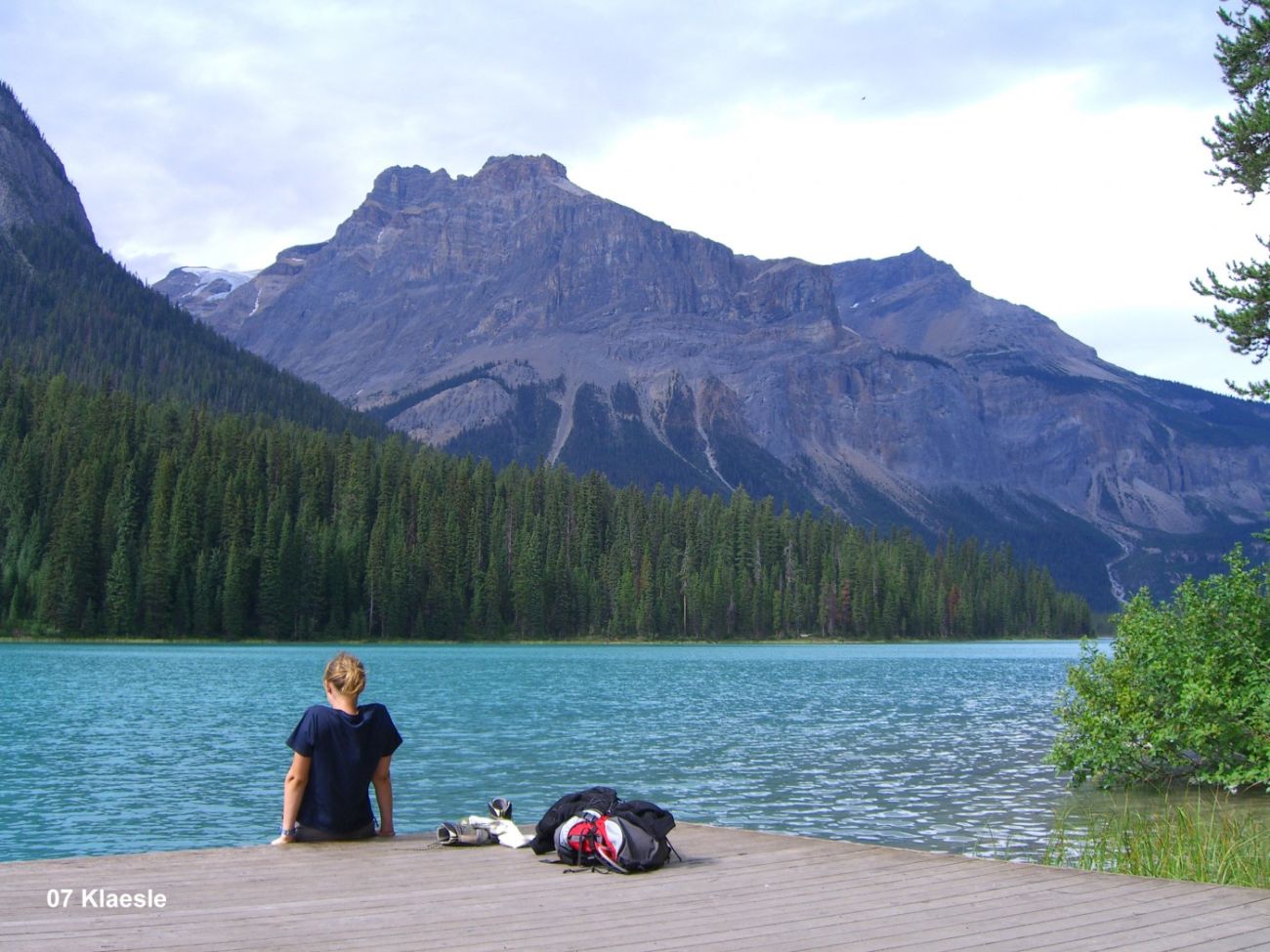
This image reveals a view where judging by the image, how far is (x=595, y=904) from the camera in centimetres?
1192

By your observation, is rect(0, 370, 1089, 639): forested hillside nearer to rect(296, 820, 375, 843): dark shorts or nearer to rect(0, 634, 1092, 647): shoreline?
rect(0, 634, 1092, 647): shoreline

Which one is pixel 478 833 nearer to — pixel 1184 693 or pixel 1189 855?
pixel 1189 855

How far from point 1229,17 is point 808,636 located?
554 ft

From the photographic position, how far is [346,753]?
15156 millimetres

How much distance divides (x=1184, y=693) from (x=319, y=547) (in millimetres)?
131538

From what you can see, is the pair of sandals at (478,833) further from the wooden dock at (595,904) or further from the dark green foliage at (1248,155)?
the dark green foliage at (1248,155)

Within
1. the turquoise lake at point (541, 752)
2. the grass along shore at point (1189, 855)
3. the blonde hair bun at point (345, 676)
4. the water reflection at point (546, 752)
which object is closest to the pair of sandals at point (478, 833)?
the blonde hair bun at point (345, 676)

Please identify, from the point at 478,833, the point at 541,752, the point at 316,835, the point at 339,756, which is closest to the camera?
the point at 339,756

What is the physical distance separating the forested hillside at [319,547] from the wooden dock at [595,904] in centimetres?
12565

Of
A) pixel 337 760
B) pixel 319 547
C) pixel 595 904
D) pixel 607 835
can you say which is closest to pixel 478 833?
pixel 337 760

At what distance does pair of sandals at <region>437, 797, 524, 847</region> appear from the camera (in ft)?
50.6

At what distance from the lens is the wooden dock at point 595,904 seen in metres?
10.4

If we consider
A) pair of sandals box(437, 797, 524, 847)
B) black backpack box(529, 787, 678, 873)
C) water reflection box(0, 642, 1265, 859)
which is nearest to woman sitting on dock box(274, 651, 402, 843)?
pair of sandals box(437, 797, 524, 847)

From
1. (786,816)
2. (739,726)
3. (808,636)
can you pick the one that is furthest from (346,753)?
(808,636)
